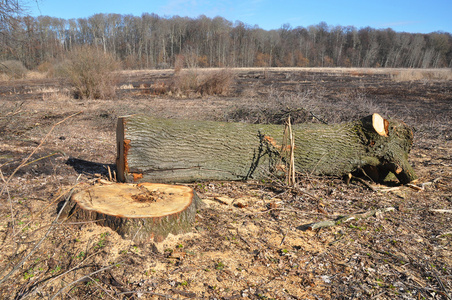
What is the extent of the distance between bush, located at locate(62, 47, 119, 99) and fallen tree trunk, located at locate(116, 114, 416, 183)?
1004cm

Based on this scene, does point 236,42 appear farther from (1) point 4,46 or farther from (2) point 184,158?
(2) point 184,158

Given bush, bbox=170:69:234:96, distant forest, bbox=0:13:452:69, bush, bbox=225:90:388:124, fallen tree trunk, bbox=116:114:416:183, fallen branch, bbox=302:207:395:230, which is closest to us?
fallen branch, bbox=302:207:395:230

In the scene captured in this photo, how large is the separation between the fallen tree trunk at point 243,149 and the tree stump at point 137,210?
0.70 meters

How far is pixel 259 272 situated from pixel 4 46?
8.57m

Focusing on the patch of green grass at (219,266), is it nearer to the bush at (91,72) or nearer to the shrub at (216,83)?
the bush at (91,72)

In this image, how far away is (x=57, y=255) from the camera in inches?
94.9

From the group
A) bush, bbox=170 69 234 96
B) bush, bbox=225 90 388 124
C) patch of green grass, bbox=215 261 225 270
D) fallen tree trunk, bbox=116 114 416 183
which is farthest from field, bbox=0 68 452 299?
bush, bbox=170 69 234 96

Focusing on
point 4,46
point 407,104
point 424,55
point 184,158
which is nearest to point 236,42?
point 424,55

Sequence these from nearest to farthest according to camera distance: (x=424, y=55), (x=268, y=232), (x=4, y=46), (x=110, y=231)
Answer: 1. (x=110, y=231)
2. (x=268, y=232)
3. (x=4, y=46)
4. (x=424, y=55)

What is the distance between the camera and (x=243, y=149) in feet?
13.4

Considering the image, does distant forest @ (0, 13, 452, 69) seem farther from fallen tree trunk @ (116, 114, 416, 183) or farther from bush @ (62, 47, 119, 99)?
fallen tree trunk @ (116, 114, 416, 183)

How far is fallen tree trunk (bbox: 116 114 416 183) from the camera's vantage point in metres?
3.73

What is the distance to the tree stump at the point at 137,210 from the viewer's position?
2.57 m

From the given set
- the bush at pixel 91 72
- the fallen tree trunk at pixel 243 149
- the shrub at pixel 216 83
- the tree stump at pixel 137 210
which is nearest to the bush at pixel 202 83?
the shrub at pixel 216 83
